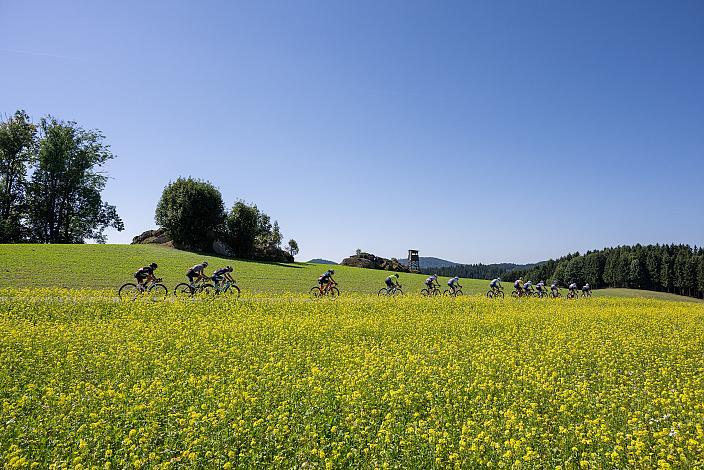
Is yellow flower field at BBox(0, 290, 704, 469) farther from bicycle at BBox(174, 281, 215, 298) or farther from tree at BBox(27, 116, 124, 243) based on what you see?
tree at BBox(27, 116, 124, 243)

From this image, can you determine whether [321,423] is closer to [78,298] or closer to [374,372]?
[374,372]

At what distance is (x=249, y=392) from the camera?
8.27 metres

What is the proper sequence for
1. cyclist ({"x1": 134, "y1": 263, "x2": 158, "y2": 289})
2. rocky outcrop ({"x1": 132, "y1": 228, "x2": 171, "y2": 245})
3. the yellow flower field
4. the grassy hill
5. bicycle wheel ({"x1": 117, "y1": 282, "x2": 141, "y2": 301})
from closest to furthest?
the yellow flower field < bicycle wheel ({"x1": 117, "y1": 282, "x2": 141, "y2": 301}) < cyclist ({"x1": 134, "y1": 263, "x2": 158, "y2": 289}) < the grassy hill < rocky outcrop ({"x1": 132, "y1": 228, "x2": 171, "y2": 245})

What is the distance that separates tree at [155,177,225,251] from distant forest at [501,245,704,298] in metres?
112

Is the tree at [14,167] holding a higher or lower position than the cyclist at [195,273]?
higher

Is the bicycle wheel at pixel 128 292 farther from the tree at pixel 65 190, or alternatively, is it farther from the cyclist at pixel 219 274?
the tree at pixel 65 190

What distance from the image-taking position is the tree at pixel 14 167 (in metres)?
57.9

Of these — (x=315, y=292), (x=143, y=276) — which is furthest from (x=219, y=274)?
(x=315, y=292)

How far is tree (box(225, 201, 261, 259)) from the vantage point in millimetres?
57344

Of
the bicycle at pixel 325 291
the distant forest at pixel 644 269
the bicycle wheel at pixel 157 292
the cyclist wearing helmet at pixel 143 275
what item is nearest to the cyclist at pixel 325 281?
the bicycle at pixel 325 291

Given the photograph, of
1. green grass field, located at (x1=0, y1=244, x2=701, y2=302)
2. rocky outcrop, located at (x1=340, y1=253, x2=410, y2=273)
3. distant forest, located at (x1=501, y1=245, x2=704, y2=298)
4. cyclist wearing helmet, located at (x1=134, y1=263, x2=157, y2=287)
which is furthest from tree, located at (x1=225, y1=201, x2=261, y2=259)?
distant forest, located at (x1=501, y1=245, x2=704, y2=298)

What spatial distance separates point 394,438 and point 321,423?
4.36ft

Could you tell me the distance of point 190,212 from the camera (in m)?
55.8

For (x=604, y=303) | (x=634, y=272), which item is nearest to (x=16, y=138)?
(x=604, y=303)
